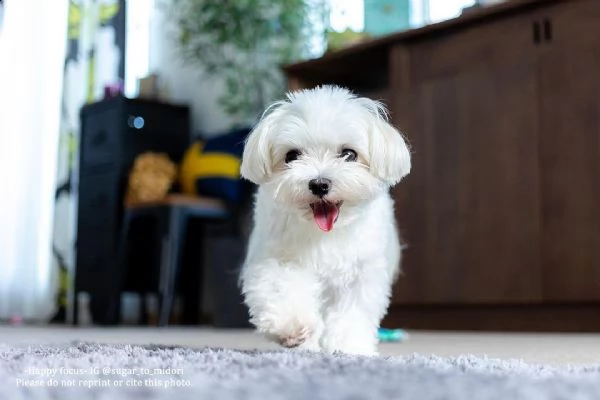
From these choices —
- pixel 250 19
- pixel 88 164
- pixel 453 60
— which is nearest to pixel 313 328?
pixel 453 60

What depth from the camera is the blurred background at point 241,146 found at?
263 centimetres

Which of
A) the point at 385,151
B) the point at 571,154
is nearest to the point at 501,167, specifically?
the point at 571,154

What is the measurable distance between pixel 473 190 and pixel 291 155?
1.35m

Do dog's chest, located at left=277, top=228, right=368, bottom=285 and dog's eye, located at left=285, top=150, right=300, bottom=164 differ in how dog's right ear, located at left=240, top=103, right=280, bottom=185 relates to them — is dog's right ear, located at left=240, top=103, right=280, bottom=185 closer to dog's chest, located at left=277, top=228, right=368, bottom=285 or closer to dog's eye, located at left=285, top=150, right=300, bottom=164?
dog's eye, located at left=285, top=150, right=300, bottom=164

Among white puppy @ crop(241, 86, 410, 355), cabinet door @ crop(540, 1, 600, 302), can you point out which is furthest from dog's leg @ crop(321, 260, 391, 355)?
cabinet door @ crop(540, 1, 600, 302)

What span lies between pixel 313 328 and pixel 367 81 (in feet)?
7.45

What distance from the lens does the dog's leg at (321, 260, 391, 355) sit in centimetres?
163

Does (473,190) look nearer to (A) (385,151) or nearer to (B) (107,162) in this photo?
(A) (385,151)

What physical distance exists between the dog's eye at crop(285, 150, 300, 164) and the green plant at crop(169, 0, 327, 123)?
7.10 ft

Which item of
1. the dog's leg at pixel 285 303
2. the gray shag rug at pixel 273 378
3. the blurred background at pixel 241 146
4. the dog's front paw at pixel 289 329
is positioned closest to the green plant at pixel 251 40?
the blurred background at pixel 241 146

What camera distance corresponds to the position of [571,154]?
256 cm

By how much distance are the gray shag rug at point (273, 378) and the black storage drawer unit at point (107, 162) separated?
8.77 feet

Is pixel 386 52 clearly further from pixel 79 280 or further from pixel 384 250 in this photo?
pixel 79 280

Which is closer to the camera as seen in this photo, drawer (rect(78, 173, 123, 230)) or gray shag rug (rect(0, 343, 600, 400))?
gray shag rug (rect(0, 343, 600, 400))
